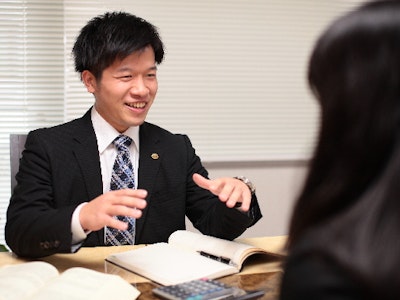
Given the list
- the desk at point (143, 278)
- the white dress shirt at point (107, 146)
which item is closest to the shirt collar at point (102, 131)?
the white dress shirt at point (107, 146)

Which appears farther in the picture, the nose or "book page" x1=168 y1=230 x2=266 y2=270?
the nose

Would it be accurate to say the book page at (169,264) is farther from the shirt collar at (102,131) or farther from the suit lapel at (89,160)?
the shirt collar at (102,131)

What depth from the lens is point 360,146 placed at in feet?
2.02

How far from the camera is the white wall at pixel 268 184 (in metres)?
3.36

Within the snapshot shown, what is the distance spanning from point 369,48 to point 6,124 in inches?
109

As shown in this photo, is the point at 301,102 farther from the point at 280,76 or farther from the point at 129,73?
the point at 129,73

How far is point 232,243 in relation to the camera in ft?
5.36

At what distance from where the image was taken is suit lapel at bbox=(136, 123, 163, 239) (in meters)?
2.02

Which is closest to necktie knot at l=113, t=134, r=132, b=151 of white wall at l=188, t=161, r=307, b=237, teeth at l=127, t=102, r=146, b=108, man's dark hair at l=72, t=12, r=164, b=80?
teeth at l=127, t=102, r=146, b=108

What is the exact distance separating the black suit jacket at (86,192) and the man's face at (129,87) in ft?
0.38

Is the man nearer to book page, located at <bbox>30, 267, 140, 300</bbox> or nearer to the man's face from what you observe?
the man's face

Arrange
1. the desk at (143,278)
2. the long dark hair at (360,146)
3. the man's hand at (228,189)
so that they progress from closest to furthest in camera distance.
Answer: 1. the long dark hair at (360,146)
2. the desk at (143,278)
3. the man's hand at (228,189)

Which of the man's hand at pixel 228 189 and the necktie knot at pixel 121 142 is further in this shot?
the necktie knot at pixel 121 142

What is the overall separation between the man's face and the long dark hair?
53.7 inches
